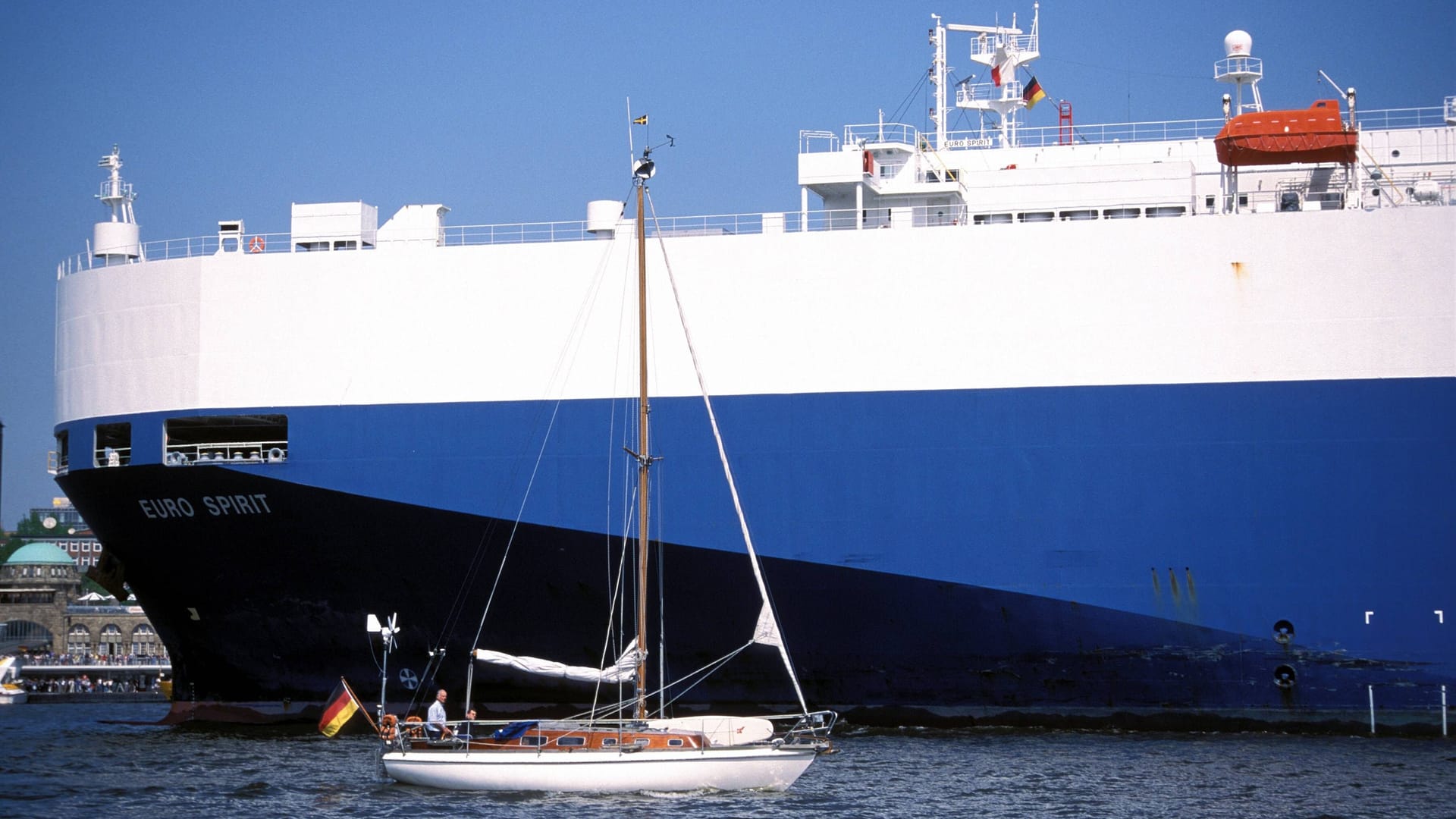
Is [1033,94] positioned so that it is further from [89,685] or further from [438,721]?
[89,685]

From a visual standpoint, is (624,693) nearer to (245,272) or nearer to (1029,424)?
(1029,424)

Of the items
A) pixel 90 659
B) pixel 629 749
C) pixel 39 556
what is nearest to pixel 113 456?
pixel 629 749

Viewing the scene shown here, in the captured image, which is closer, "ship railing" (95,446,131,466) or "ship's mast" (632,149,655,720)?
"ship's mast" (632,149,655,720)

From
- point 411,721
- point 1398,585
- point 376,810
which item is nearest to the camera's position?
point 376,810

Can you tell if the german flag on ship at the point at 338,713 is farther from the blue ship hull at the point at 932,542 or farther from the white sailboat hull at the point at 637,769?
the white sailboat hull at the point at 637,769

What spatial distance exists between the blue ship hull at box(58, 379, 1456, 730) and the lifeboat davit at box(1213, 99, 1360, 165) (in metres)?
3.87

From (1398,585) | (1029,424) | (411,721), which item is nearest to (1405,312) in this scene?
(1398,585)

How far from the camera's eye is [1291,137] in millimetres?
25047

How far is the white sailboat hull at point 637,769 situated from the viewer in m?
20.0

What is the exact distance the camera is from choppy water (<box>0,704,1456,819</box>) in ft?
61.7

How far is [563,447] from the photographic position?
82.4 ft

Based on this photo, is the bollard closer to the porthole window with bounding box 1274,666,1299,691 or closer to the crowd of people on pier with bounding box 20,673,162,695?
the porthole window with bounding box 1274,666,1299,691

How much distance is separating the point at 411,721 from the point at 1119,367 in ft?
38.4

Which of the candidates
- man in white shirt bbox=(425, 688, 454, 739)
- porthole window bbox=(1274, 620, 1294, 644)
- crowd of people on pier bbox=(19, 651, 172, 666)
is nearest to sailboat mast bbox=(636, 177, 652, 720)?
man in white shirt bbox=(425, 688, 454, 739)
